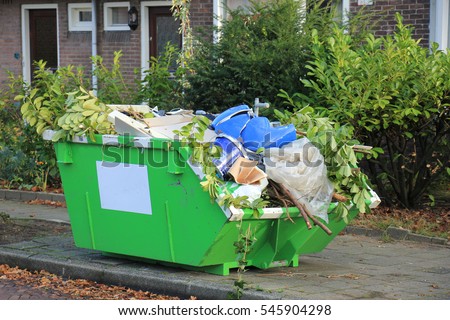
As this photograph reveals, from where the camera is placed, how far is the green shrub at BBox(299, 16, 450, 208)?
941 centimetres

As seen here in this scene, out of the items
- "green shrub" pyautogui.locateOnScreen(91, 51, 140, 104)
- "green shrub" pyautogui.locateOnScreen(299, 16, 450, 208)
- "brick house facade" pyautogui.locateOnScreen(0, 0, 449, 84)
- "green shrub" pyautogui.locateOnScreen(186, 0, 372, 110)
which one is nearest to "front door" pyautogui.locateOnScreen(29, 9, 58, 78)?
"brick house facade" pyautogui.locateOnScreen(0, 0, 449, 84)

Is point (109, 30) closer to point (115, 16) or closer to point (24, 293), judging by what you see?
point (115, 16)

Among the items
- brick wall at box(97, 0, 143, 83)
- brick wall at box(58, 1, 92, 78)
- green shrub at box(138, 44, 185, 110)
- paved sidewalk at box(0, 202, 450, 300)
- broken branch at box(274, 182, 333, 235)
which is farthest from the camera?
brick wall at box(58, 1, 92, 78)

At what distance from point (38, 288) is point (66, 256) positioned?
777mm

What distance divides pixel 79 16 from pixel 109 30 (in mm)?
1051

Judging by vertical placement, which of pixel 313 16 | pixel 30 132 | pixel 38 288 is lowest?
A: pixel 38 288

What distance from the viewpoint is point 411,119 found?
9.77 meters

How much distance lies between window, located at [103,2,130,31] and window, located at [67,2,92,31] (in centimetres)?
53

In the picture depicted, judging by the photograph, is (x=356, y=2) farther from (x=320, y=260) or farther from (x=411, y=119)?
(x=320, y=260)

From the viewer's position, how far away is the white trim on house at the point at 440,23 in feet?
40.2

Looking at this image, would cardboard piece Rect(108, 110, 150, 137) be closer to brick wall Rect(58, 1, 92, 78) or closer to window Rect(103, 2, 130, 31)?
window Rect(103, 2, 130, 31)

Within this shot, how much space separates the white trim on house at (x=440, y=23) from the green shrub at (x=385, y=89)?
8.14 feet

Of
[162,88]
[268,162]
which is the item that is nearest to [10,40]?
[162,88]

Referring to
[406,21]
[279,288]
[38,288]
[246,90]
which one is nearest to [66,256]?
[38,288]
